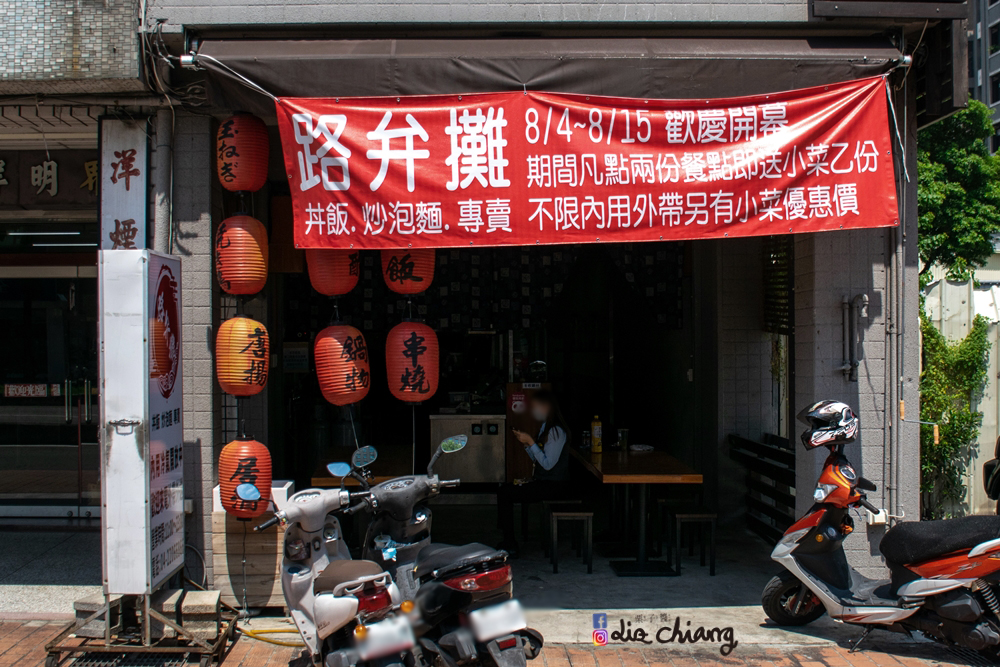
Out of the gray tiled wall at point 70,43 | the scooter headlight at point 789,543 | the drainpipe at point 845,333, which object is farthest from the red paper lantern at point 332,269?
the drainpipe at point 845,333

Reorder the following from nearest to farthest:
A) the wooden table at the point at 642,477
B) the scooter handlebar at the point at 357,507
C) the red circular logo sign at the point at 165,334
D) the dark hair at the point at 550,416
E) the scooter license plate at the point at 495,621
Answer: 1. the scooter license plate at the point at 495,621
2. the scooter handlebar at the point at 357,507
3. the red circular logo sign at the point at 165,334
4. the wooden table at the point at 642,477
5. the dark hair at the point at 550,416

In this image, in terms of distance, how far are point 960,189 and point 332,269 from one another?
18.6 metres

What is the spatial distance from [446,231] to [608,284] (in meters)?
4.46

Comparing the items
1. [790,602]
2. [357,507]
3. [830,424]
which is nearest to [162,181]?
[357,507]

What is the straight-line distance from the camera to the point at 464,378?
370 inches

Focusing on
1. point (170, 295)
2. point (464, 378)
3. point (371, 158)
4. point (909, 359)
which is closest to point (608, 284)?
point (464, 378)

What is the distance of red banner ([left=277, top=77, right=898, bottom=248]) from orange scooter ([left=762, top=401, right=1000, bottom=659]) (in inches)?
67.2

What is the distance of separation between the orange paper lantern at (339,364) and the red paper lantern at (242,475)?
730 mm

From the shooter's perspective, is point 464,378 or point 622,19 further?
point 464,378

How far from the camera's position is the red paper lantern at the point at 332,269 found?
19.8 ft

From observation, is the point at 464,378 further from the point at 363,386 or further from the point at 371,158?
the point at 371,158

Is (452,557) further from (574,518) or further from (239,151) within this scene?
(239,151)

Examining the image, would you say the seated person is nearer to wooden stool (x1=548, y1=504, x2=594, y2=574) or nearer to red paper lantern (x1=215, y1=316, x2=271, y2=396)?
wooden stool (x1=548, y1=504, x2=594, y2=574)

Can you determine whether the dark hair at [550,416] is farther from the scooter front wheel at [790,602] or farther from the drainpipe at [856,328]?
the drainpipe at [856,328]
